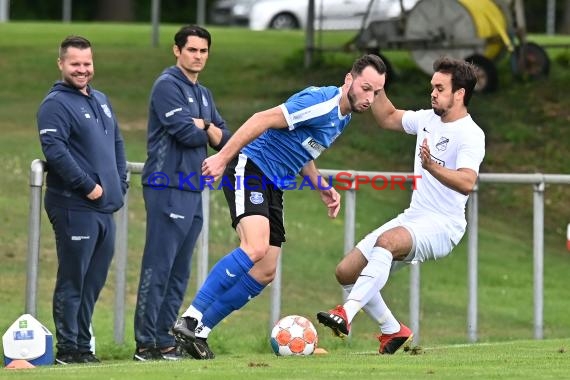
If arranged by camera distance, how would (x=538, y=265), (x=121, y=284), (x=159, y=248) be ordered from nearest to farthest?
1. (x=159, y=248)
2. (x=121, y=284)
3. (x=538, y=265)

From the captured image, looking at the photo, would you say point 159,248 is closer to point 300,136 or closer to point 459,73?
point 300,136

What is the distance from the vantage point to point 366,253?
11.2 m

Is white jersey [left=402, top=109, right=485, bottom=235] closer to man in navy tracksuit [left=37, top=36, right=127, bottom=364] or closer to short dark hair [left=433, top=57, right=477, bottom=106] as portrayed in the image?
short dark hair [left=433, top=57, right=477, bottom=106]

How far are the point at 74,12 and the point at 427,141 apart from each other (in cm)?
5223

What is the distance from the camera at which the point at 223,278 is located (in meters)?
10.8

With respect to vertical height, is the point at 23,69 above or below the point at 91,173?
above

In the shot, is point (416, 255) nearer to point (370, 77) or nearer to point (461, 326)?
point (370, 77)

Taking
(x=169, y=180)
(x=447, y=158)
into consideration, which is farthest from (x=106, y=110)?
(x=447, y=158)

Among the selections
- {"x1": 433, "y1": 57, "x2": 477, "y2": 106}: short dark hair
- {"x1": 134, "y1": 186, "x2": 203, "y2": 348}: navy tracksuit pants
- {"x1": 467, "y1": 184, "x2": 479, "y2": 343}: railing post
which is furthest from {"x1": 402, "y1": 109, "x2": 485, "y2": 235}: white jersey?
{"x1": 467, "y1": 184, "x2": 479, "y2": 343}: railing post

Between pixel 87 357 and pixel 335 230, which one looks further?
pixel 335 230

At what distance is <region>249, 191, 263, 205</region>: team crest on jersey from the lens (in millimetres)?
10875

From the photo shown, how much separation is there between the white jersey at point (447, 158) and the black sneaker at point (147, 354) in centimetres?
199

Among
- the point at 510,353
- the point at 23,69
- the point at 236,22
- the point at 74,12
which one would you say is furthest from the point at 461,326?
the point at 74,12

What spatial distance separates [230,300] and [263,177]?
0.84 metres
